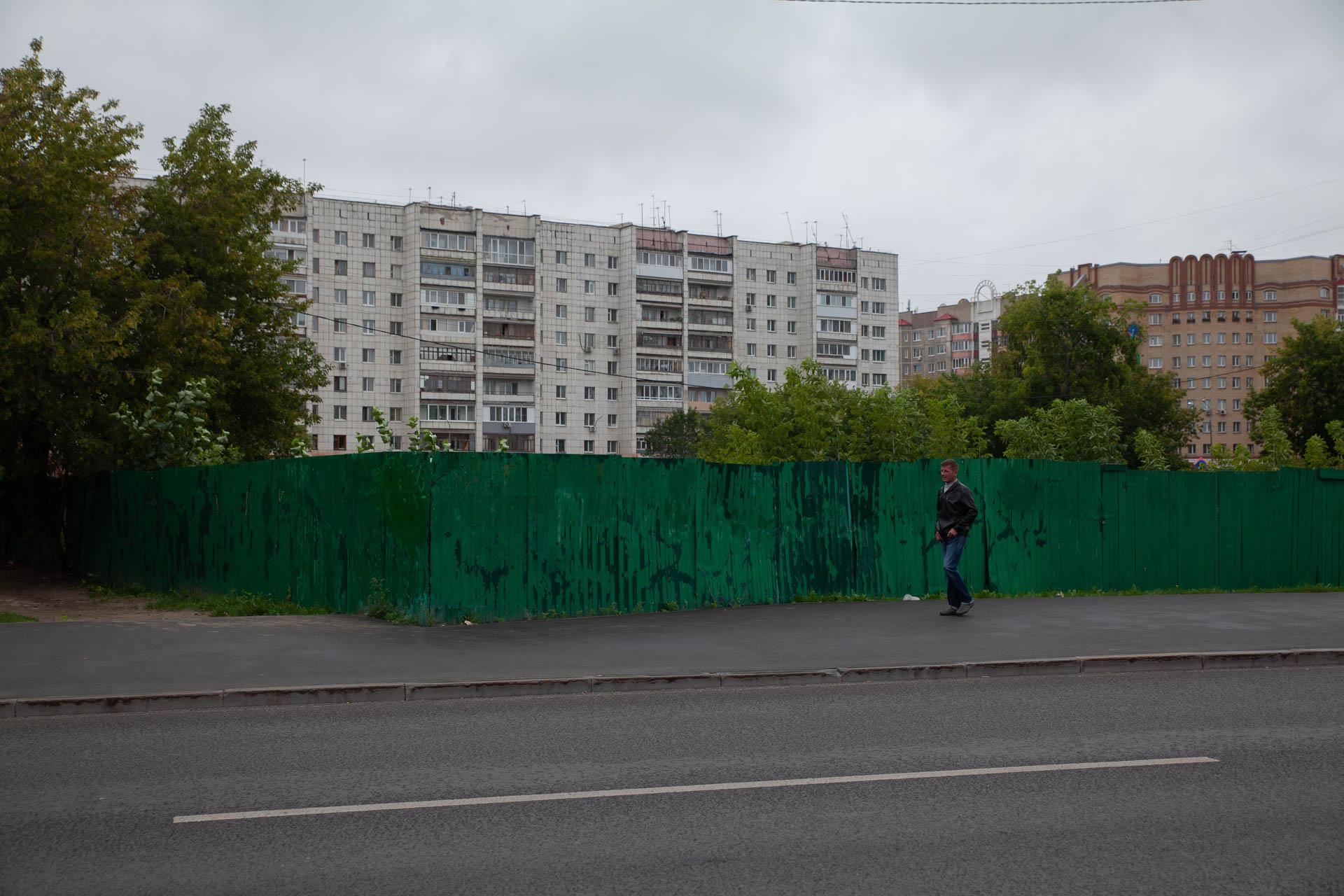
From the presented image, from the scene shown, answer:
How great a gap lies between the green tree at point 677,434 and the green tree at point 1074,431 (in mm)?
37413

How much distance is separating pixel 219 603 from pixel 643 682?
7708mm

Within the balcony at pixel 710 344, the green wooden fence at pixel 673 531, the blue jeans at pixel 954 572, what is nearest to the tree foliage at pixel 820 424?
the green wooden fence at pixel 673 531

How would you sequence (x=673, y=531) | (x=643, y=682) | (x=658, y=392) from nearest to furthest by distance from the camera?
(x=643, y=682), (x=673, y=531), (x=658, y=392)

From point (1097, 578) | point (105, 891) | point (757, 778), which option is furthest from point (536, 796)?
point (1097, 578)

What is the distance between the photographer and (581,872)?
4.63 metres

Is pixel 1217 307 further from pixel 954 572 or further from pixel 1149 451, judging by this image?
pixel 954 572

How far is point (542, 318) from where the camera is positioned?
90812 mm

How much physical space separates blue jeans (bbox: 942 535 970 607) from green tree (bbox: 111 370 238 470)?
12627 millimetres

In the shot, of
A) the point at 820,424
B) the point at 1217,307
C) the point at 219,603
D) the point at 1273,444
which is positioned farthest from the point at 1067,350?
the point at 1217,307

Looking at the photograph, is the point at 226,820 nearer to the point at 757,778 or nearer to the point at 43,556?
the point at 757,778

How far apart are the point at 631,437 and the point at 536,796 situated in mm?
87053

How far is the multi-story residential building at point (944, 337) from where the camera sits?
16775 cm

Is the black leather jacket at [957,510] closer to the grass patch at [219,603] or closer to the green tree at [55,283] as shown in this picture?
the grass patch at [219,603]

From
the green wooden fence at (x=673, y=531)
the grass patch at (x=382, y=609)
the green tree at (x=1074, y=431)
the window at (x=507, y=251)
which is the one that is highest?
the window at (x=507, y=251)
